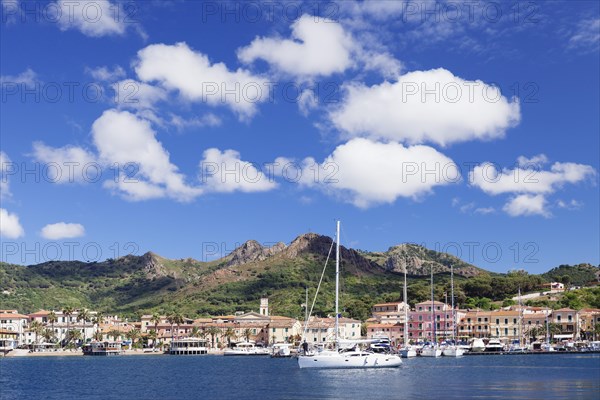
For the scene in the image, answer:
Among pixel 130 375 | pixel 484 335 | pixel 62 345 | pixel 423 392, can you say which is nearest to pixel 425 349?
pixel 484 335

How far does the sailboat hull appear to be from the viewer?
89.4 m

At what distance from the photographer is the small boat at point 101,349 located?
592 ft

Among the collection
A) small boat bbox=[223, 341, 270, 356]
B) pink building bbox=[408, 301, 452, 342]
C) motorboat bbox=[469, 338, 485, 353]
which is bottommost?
small boat bbox=[223, 341, 270, 356]

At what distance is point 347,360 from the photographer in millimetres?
90188

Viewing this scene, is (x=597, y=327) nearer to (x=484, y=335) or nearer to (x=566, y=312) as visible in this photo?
(x=566, y=312)

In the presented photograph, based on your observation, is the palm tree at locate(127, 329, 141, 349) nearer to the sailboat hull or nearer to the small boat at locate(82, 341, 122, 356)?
the small boat at locate(82, 341, 122, 356)

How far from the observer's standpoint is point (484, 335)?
7106 inches

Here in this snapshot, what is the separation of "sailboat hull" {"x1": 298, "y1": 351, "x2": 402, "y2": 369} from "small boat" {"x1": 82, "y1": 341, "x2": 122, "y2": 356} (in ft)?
340

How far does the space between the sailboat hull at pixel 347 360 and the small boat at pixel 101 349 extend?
104 m

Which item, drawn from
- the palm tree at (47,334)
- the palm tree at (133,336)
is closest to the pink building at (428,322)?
the palm tree at (133,336)

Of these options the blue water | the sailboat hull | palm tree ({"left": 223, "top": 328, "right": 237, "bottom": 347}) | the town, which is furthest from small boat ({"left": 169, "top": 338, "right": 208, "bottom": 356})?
the sailboat hull

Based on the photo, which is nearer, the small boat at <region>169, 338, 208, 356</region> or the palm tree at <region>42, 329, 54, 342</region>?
the small boat at <region>169, 338, 208, 356</region>

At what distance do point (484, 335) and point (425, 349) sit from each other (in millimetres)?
47362

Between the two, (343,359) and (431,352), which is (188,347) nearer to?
(431,352)
